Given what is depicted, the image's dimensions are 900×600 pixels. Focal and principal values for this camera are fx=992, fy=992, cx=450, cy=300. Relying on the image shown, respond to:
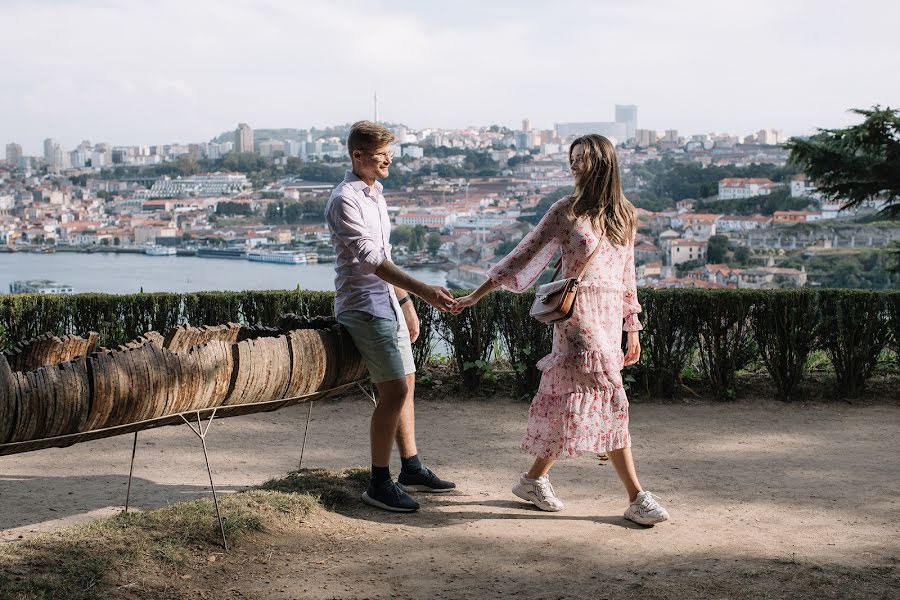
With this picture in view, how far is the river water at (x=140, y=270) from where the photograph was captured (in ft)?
42.1

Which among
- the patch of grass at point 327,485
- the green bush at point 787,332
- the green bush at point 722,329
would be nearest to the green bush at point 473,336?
the green bush at point 722,329

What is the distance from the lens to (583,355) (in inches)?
178

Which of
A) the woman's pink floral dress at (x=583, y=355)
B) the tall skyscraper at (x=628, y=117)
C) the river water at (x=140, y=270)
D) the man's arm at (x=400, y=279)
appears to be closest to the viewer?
the man's arm at (x=400, y=279)

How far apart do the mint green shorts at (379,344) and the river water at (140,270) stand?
6.83 metres

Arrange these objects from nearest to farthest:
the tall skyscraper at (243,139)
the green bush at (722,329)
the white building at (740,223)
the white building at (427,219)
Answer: the green bush at (722,329) < the white building at (740,223) < the white building at (427,219) < the tall skyscraper at (243,139)

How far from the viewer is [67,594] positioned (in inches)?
138

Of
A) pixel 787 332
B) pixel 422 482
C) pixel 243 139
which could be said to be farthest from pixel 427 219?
pixel 422 482

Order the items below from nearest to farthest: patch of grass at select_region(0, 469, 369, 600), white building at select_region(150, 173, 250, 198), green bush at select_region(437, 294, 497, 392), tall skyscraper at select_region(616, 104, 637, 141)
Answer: patch of grass at select_region(0, 469, 369, 600)
green bush at select_region(437, 294, 497, 392)
white building at select_region(150, 173, 250, 198)
tall skyscraper at select_region(616, 104, 637, 141)

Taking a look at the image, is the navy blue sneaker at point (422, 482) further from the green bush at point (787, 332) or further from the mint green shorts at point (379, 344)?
the green bush at point (787, 332)

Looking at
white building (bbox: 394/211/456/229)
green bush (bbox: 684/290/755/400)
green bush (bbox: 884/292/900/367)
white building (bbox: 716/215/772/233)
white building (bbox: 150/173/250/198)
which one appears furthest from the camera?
white building (bbox: 150/173/250/198)

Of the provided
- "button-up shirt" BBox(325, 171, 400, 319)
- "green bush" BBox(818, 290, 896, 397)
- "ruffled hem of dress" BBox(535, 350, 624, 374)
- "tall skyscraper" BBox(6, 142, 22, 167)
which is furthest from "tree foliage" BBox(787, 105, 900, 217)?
"tall skyscraper" BBox(6, 142, 22, 167)

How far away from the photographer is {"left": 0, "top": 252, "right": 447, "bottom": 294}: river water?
12.8 m

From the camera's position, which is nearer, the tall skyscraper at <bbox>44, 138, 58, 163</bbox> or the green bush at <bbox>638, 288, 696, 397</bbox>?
the green bush at <bbox>638, 288, 696, 397</bbox>

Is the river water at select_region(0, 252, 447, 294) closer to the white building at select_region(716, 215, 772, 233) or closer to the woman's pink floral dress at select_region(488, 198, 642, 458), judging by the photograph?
the white building at select_region(716, 215, 772, 233)
